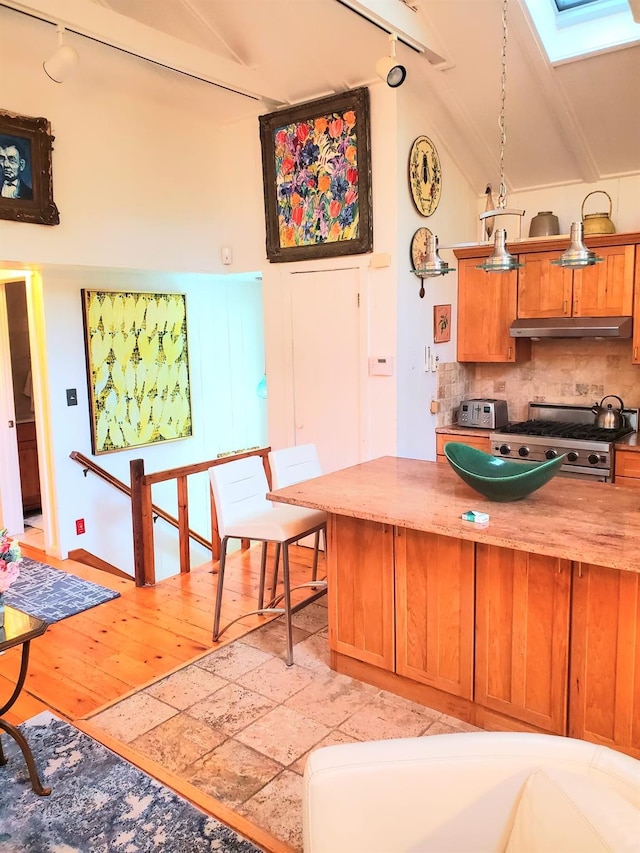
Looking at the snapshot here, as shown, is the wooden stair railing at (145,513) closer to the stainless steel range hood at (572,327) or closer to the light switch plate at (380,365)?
the light switch plate at (380,365)

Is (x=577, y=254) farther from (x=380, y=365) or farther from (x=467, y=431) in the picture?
(x=467, y=431)

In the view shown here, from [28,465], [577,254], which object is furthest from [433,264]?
[28,465]

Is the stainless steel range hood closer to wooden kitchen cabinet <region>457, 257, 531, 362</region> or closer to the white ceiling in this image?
wooden kitchen cabinet <region>457, 257, 531, 362</region>


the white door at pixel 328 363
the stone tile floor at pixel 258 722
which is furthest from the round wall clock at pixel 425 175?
the stone tile floor at pixel 258 722

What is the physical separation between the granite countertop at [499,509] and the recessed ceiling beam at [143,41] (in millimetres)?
2459

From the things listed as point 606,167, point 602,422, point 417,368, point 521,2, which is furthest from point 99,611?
point 606,167

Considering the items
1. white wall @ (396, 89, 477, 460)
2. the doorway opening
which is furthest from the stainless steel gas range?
the doorway opening

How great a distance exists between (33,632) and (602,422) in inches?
144

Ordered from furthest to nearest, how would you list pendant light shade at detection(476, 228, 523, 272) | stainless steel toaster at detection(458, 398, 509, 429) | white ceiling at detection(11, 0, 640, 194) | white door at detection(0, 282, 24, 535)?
white door at detection(0, 282, 24, 535), stainless steel toaster at detection(458, 398, 509, 429), white ceiling at detection(11, 0, 640, 194), pendant light shade at detection(476, 228, 523, 272)

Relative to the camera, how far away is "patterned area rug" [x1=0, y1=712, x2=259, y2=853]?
2.01 meters

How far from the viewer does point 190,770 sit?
2340 mm

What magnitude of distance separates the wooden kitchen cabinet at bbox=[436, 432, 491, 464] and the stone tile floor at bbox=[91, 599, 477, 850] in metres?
1.91

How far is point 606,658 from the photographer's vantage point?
2.16 m

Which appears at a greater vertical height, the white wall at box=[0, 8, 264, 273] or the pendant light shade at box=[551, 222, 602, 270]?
the white wall at box=[0, 8, 264, 273]
